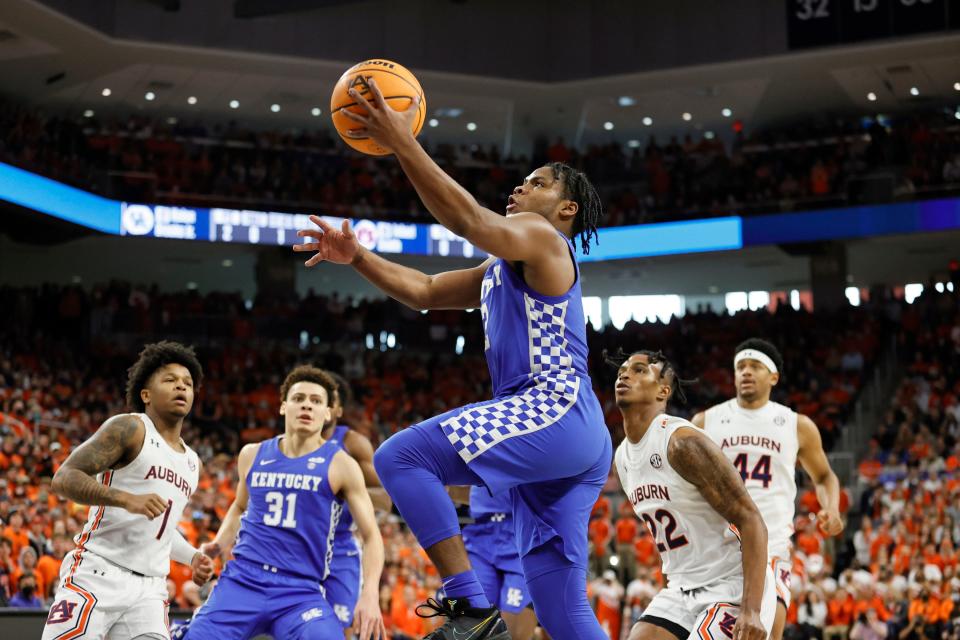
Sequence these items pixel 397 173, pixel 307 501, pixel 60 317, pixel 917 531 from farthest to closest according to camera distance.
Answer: pixel 397 173 → pixel 60 317 → pixel 917 531 → pixel 307 501

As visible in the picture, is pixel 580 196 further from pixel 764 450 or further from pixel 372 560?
pixel 764 450

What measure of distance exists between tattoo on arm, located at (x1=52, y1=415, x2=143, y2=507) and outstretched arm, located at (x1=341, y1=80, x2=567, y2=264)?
243 cm

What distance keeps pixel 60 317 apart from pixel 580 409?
21744mm

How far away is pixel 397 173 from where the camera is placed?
2839cm

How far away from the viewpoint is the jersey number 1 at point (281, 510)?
6746mm

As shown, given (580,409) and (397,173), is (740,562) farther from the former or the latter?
(397,173)

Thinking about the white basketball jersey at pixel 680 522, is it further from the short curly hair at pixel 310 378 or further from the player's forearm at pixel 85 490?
the player's forearm at pixel 85 490

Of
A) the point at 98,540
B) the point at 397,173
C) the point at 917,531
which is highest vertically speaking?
the point at 397,173

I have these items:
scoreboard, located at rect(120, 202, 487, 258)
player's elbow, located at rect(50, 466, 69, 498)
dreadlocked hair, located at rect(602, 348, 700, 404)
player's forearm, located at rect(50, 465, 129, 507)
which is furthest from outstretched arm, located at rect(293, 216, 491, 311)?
scoreboard, located at rect(120, 202, 487, 258)

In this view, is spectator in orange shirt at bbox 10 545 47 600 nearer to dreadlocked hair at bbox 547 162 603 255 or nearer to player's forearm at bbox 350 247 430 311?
player's forearm at bbox 350 247 430 311

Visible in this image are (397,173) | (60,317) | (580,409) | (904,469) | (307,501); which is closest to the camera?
(580,409)

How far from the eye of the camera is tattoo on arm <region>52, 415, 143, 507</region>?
5.57 metres

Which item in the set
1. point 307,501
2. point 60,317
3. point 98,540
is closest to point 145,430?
point 98,540

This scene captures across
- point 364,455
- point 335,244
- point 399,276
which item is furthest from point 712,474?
point 364,455
